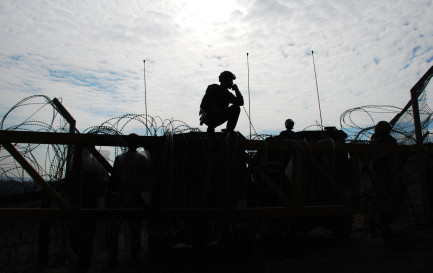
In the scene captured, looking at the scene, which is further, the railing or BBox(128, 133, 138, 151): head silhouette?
BBox(128, 133, 138, 151): head silhouette

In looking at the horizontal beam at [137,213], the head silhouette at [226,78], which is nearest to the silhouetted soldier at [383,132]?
the horizontal beam at [137,213]

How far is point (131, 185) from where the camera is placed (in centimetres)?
375

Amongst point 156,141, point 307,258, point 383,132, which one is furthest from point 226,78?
point 307,258

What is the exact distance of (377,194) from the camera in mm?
4492

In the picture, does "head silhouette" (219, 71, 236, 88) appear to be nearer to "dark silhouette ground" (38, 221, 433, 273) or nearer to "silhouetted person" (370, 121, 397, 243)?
"silhouetted person" (370, 121, 397, 243)

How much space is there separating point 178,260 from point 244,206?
137cm

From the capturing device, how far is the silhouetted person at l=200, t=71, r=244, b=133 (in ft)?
17.0

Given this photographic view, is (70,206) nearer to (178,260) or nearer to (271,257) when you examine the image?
(178,260)

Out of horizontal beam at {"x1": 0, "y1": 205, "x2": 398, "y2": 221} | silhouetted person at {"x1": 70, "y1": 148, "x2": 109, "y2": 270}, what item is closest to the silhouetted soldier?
horizontal beam at {"x1": 0, "y1": 205, "x2": 398, "y2": 221}

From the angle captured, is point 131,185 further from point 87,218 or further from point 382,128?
point 382,128

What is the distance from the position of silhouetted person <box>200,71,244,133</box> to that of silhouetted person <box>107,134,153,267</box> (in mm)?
1518

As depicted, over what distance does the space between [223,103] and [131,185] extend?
2.20 m

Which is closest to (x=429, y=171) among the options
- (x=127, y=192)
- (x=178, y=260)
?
(x=178, y=260)

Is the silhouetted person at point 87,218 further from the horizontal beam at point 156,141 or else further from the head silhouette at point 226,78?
the head silhouette at point 226,78
